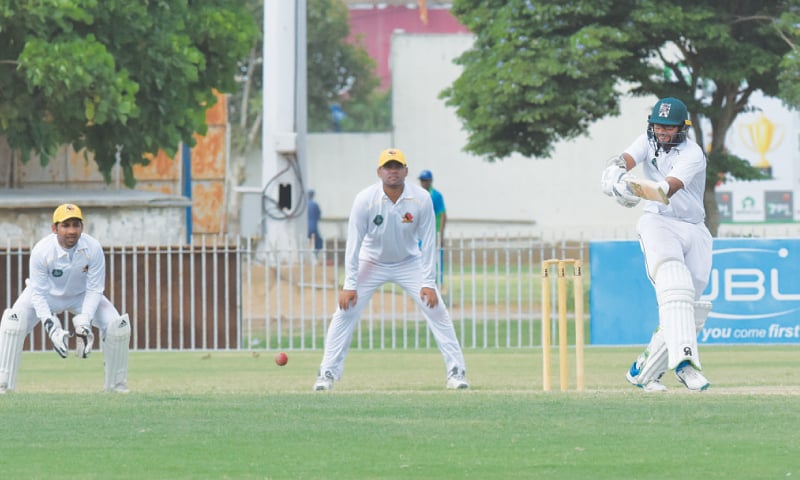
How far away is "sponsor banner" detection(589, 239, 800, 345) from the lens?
64.2ft

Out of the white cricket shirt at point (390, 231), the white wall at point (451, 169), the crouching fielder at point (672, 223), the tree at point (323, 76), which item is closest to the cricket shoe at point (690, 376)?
the crouching fielder at point (672, 223)

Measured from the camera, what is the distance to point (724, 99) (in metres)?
29.4

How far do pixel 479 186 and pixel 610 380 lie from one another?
42893mm

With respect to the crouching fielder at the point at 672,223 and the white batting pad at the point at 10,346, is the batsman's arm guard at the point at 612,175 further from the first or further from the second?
the white batting pad at the point at 10,346

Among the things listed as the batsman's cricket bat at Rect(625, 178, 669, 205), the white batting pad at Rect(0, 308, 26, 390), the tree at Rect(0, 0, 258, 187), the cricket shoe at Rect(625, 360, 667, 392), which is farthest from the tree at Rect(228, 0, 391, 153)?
the batsman's cricket bat at Rect(625, 178, 669, 205)

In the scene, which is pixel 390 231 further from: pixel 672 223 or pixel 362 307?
pixel 672 223

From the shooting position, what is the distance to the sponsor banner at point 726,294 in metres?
19.6

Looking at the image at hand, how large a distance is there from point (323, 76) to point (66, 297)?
51.1 metres

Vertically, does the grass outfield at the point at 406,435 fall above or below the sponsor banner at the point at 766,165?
below

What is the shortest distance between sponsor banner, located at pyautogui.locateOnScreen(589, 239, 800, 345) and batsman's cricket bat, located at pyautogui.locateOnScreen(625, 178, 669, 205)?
828cm

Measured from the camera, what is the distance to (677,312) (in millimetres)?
11469

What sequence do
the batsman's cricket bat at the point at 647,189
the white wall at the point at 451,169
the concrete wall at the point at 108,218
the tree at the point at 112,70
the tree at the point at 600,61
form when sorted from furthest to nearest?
the white wall at the point at 451,169 → the tree at the point at 600,61 → the concrete wall at the point at 108,218 → the tree at the point at 112,70 → the batsman's cricket bat at the point at 647,189

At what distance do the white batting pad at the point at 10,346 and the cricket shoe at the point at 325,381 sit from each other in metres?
2.47

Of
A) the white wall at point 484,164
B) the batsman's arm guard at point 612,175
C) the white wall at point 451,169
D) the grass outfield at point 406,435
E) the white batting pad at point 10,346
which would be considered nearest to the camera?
the grass outfield at point 406,435
